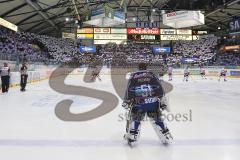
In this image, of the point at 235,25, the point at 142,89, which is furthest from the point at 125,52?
the point at 142,89

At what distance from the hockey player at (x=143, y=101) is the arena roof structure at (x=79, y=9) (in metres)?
18.0

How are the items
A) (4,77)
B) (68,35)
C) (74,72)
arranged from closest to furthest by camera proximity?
(4,77) → (74,72) → (68,35)

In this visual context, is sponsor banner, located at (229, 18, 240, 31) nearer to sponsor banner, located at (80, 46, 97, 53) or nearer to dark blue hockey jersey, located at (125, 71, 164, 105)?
sponsor banner, located at (80, 46, 97, 53)

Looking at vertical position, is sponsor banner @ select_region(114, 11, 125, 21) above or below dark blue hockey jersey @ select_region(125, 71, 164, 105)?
above

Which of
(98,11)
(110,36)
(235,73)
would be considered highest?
(110,36)

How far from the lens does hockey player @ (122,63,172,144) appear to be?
4426 mm

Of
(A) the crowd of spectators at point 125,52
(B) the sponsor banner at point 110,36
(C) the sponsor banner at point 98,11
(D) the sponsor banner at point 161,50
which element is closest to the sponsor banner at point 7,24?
(A) the crowd of spectators at point 125,52

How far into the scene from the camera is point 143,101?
174 inches

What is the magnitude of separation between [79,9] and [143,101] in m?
27.6

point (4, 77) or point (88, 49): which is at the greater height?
point (88, 49)

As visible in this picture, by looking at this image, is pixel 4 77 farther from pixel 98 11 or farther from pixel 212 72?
pixel 212 72

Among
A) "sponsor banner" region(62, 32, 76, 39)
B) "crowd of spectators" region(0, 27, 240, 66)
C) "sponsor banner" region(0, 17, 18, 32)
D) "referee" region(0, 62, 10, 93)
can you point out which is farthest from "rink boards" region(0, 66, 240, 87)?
"sponsor banner" region(62, 32, 76, 39)

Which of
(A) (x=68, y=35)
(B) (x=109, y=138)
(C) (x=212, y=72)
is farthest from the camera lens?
(A) (x=68, y=35)

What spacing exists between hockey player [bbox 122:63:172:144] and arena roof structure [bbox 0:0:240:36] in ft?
59.1
